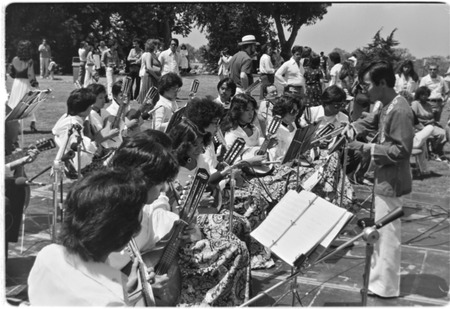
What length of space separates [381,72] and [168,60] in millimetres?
8696

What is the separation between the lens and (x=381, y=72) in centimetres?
398

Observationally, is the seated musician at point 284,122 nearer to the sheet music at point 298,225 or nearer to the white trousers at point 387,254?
the white trousers at point 387,254

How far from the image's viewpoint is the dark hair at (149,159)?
2.87m

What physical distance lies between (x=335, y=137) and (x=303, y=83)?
4.88 meters

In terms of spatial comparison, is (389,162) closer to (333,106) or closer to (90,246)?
(333,106)

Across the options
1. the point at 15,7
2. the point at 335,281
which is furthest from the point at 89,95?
the point at 335,281

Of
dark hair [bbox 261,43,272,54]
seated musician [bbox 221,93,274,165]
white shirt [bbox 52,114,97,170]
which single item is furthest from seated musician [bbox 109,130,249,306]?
dark hair [bbox 261,43,272,54]

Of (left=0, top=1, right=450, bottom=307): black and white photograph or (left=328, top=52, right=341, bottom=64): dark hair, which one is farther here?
Answer: (left=328, top=52, right=341, bottom=64): dark hair

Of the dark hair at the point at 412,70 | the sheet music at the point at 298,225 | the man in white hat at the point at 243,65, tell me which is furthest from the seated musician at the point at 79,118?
the dark hair at the point at 412,70

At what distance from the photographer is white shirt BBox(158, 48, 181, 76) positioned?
12.1 metres

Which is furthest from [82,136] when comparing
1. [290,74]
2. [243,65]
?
[290,74]

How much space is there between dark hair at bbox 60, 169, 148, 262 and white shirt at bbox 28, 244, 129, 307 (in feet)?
0.13

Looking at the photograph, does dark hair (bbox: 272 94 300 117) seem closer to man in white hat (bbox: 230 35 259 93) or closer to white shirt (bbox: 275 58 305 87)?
man in white hat (bbox: 230 35 259 93)

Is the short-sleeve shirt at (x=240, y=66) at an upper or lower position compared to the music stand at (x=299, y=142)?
upper
